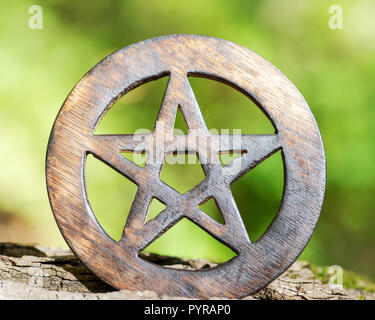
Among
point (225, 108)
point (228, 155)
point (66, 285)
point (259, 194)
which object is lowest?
point (66, 285)

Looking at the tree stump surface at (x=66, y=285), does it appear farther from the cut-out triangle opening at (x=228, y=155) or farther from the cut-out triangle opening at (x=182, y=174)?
the cut-out triangle opening at (x=182, y=174)

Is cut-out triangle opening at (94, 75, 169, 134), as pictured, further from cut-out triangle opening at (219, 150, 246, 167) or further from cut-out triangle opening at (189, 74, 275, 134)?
cut-out triangle opening at (219, 150, 246, 167)

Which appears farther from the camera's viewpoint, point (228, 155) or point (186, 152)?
point (228, 155)

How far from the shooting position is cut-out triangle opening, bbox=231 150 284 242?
1.95 meters

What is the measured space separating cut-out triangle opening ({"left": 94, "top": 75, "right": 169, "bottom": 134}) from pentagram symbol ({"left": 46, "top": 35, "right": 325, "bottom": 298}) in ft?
3.01

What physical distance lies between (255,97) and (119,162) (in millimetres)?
355

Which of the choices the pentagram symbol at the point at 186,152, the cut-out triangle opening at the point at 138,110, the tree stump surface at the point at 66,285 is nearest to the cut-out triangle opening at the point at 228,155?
the pentagram symbol at the point at 186,152

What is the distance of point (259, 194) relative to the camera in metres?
1.96

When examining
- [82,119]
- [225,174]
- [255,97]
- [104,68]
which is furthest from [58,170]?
[255,97]

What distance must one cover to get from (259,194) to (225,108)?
40cm

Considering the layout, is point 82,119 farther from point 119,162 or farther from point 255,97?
point 255,97

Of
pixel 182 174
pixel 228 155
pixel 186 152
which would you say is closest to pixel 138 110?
pixel 182 174

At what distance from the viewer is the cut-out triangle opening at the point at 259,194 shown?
76.7 inches

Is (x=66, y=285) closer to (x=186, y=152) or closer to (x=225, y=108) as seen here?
(x=186, y=152)
